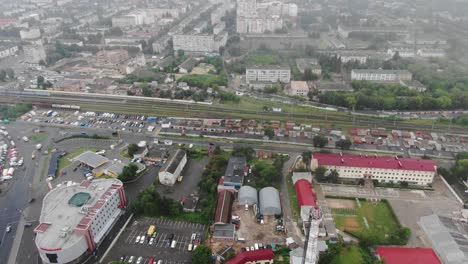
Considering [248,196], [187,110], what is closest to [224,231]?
[248,196]

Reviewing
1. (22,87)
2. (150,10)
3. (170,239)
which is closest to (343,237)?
(170,239)

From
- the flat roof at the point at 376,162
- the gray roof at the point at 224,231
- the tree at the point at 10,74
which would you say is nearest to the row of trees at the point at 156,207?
the gray roof at the point at 224,231

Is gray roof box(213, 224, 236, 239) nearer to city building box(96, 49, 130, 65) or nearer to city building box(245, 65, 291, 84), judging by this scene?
city building box(245, 65, 291, 84)

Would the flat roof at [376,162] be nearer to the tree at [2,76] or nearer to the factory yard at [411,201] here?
the factory yard at [411,201]

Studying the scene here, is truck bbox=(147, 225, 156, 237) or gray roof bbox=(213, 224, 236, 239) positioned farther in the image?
truck bbox=(147, 225, 156, 237)

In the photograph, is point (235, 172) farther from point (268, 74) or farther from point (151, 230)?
point (268, 74)

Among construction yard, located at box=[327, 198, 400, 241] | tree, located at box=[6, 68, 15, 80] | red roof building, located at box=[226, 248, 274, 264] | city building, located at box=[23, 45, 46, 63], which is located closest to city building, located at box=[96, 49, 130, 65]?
city building, located at box=[23, 45, 46, 63]
